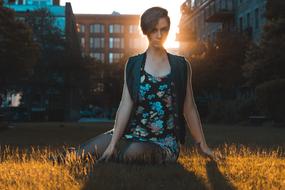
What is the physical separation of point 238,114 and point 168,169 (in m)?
32.5

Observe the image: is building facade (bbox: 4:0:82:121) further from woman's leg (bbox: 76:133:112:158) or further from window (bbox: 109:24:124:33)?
window (bbox: 109:24:124:33)

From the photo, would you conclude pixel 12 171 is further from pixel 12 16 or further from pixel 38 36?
pixel 38 36

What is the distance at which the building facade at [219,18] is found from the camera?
47500 mm

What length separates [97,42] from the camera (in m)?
148

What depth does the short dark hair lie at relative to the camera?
5.57 meters

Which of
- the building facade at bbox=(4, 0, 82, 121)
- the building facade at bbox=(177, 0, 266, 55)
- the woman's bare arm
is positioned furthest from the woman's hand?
the building facade at bbox=(4, 0, 82, 121)

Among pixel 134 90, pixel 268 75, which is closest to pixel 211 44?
pixel 268 75

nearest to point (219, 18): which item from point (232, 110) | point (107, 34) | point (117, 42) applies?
point (232, 110)

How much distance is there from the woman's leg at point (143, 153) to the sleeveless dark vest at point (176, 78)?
0.35m

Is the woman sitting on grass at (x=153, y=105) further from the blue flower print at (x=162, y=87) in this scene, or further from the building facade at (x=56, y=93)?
the building facade at (x=56, y=93)

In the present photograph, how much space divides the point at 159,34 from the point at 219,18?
52.1 m

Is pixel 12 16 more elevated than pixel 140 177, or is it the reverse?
pixel 12 16

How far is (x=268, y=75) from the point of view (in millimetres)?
31234

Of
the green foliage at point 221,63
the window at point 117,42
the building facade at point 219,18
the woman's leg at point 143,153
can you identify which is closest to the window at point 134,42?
the window at point 117,42
